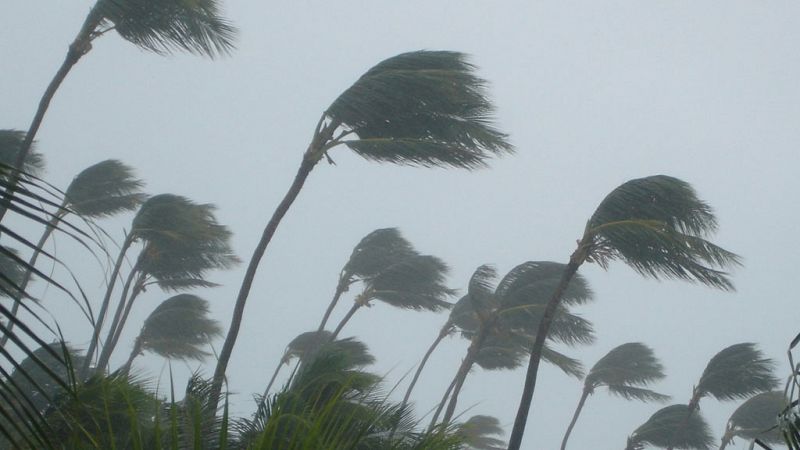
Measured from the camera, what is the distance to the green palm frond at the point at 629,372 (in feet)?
113

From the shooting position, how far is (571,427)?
36.1 metres

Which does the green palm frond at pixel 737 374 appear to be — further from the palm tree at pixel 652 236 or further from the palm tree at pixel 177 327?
the palm tree at pixel 177 327

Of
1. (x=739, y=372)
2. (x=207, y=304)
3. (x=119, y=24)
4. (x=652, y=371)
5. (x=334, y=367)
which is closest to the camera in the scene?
(x=334, y=367)

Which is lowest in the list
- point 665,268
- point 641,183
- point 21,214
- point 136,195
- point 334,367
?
point 21,214

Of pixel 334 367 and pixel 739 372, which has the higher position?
pixel 739 372

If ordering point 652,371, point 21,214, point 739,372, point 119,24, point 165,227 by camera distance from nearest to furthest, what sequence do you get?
point 21,214 < point 119,24 < point 165,227 < point 739,372 < point 652,371

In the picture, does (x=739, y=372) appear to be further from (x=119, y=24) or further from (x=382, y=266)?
(x=119, y=24)

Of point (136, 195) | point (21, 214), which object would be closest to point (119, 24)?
point (136, 195)

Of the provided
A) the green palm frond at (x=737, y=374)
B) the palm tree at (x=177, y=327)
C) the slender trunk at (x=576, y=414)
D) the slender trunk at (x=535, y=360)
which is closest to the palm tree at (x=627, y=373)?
the slender trunk at (x=576, y=414)

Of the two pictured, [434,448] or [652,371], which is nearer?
[434,448]

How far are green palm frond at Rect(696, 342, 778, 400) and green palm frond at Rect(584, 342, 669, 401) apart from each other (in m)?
7.05

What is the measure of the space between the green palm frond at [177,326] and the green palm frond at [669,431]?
14.6 m

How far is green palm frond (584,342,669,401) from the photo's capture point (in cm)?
3434

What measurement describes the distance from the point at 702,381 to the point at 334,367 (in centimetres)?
2049
